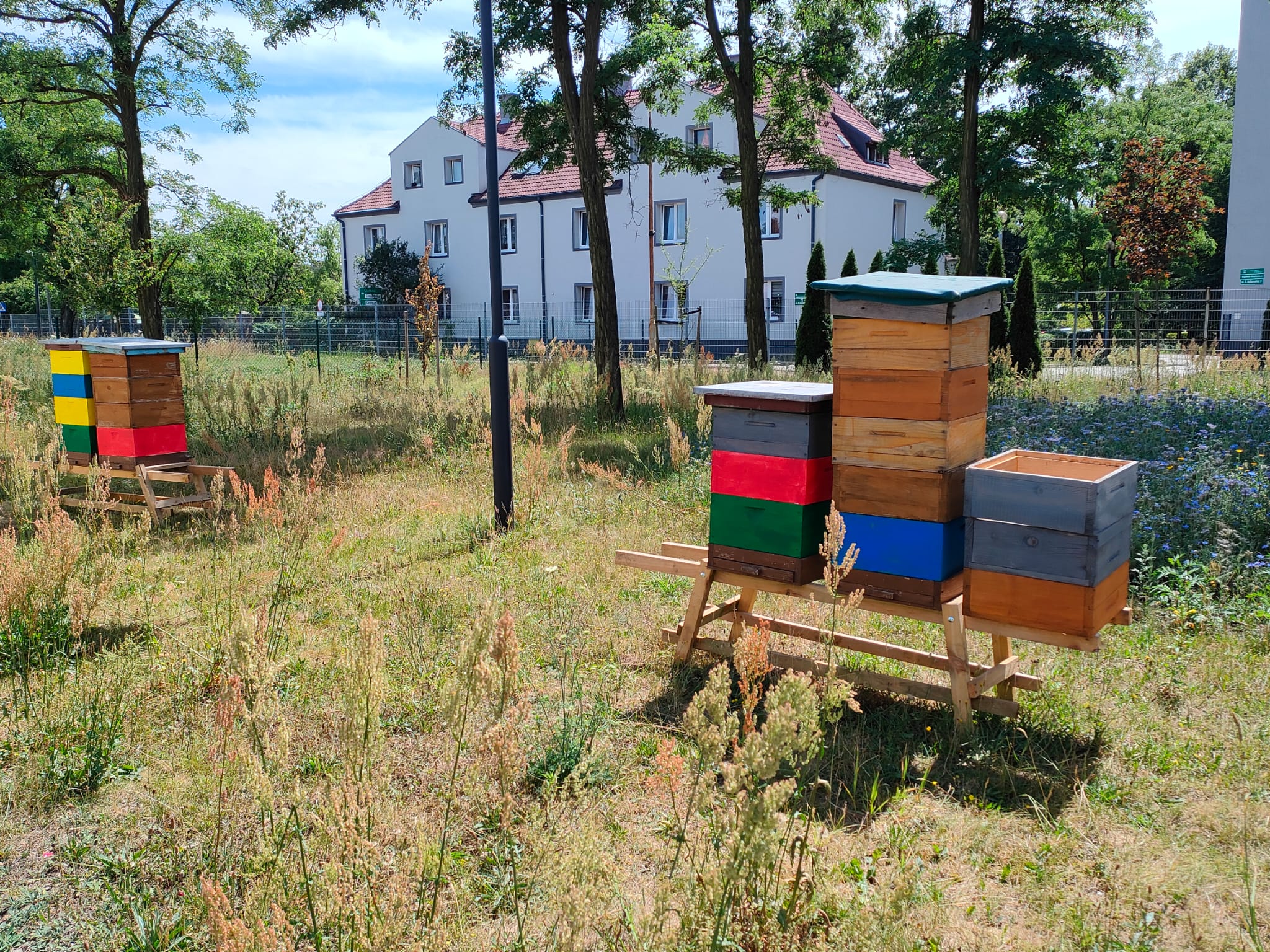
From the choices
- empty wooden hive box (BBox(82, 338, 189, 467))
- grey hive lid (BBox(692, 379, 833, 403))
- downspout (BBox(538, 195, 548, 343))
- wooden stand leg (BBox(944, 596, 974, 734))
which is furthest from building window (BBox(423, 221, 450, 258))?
wooden stand leg (BBox(944, 596, 974, 734))

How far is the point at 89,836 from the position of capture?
3.50 meters

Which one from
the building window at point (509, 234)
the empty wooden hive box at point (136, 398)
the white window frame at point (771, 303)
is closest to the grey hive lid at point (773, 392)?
the empty wooden hive box at point (136, 398)

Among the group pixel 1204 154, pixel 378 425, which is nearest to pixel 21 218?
pixel 378 425

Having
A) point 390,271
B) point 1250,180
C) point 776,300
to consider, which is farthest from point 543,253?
point 1250,180

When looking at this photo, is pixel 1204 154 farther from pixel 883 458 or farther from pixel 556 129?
pixel 883 458

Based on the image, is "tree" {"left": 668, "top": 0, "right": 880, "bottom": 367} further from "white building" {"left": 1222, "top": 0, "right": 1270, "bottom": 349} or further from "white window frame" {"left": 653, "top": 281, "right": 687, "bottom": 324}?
"white window frame" {"left": 653, "top": 281, "right": 687, "bottom": 324}

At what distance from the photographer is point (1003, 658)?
14.8 ft

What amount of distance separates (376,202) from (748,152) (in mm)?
32832

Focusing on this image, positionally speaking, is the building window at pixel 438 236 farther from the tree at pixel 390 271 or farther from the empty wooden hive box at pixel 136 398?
the empty wooden hive box at pixel 136 398

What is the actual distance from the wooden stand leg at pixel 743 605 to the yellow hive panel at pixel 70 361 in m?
6.58

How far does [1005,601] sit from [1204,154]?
46.7 meters

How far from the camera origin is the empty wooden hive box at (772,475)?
4438 millimetres

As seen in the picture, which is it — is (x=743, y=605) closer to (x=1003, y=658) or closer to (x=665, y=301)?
(x=1003, y=658)

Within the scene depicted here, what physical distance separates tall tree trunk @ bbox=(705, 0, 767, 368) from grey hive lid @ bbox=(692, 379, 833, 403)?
12.0m
